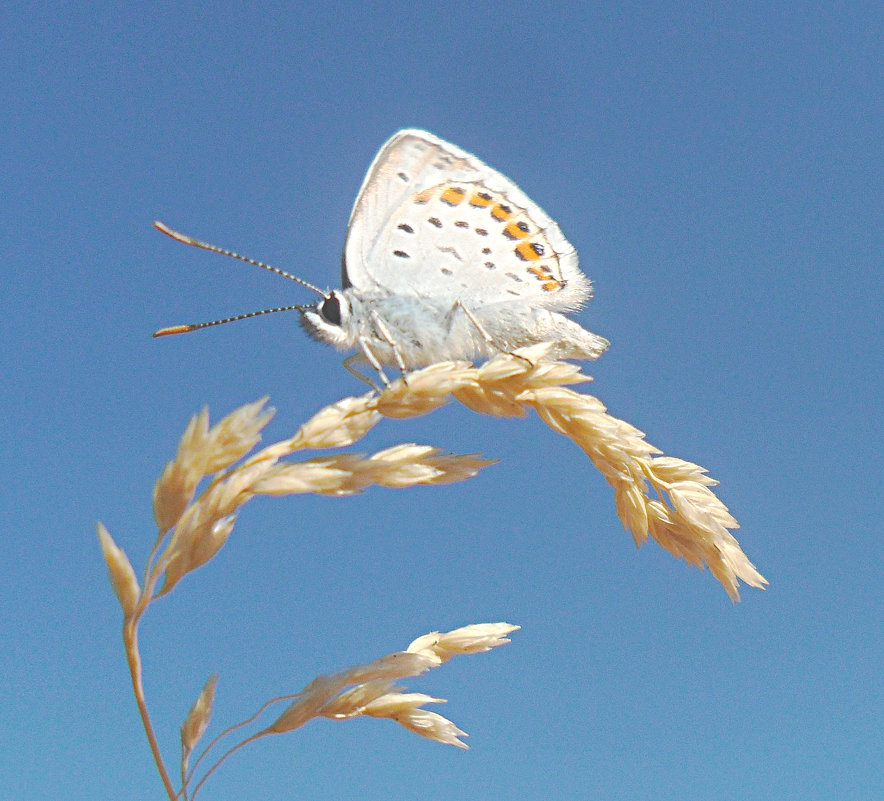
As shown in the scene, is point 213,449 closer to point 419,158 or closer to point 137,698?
point 137,698

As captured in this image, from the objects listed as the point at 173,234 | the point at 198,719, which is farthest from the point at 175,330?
the point at 198,719

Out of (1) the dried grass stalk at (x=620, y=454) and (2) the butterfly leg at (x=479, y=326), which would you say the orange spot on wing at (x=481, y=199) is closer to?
(2) the butterfly leg at (x=479, y=326)

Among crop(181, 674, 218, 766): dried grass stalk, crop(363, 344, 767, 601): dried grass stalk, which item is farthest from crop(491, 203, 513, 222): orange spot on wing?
crop(181, 674, 218, 766): dried grass stalk

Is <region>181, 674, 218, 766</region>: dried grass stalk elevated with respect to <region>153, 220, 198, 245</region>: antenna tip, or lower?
lower

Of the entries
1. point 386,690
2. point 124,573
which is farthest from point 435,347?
point 124,573

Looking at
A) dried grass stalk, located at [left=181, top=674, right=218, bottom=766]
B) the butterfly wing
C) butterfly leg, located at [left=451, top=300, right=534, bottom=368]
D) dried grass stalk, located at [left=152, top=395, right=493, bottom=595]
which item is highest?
the butterfly wing

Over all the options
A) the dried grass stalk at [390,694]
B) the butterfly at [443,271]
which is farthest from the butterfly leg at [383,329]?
the dried grass stalk at [390,694]

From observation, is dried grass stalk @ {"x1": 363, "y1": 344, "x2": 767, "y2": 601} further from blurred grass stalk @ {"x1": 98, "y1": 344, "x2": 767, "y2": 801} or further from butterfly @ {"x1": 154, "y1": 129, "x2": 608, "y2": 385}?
butterfly @ {"x1": 154, "y1": 129, "x2": 608, "y2": 385}
